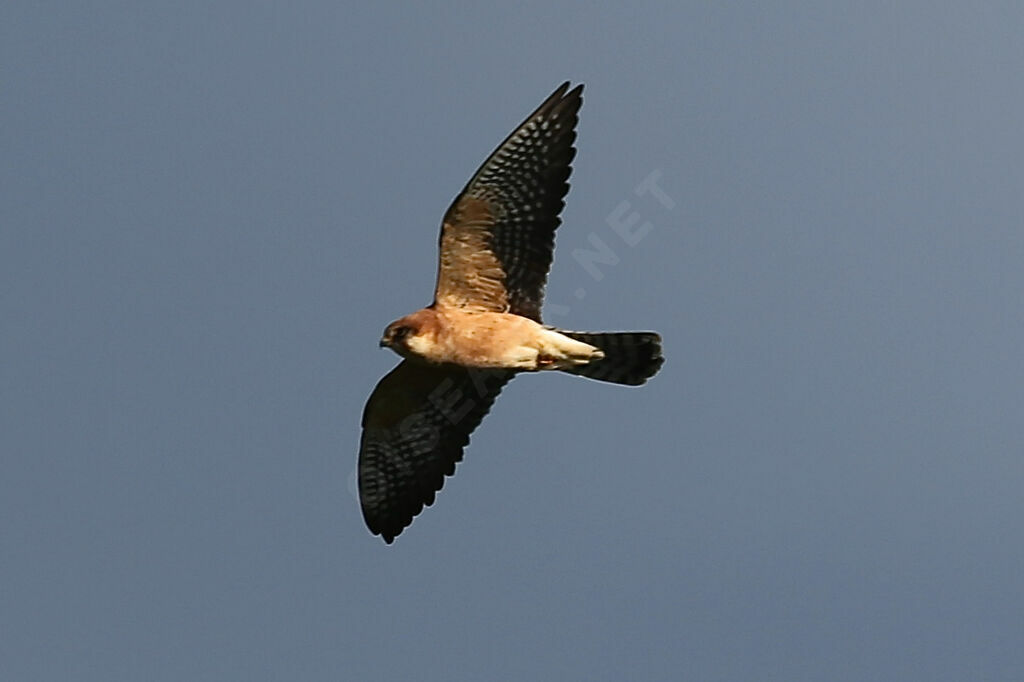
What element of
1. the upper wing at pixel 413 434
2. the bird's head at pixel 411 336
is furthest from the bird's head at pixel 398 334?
the upper wing at pixel 413 434

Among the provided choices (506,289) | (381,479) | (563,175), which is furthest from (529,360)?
(381,479)

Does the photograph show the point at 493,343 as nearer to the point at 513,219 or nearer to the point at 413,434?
the point at 513,219

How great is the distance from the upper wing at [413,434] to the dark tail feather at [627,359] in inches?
33.0

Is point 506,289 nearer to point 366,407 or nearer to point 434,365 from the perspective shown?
point 434,365

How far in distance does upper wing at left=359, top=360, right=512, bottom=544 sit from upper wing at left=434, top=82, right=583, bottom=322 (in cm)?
89

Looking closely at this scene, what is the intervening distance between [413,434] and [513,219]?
2.48 m

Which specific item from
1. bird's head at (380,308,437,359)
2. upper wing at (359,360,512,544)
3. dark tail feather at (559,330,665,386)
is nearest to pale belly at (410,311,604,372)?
bird's head at (380,308,437,359)

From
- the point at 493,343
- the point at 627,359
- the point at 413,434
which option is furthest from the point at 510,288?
the point at 413,434

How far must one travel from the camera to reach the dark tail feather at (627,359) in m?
13.1

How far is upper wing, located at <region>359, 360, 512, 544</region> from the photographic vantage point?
1357 cm

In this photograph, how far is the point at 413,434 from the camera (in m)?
14.0

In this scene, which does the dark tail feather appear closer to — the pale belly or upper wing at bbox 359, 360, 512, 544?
the pale belly

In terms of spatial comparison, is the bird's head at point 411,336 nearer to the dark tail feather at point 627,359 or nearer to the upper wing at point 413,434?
the upper wing at point 413,434

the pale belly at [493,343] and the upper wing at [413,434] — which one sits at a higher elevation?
the pale belly at [493,343]
